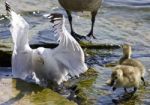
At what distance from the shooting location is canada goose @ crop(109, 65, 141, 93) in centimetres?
516

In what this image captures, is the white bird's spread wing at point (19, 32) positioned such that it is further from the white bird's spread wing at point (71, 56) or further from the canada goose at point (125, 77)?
the canada goose at point (125, 77)

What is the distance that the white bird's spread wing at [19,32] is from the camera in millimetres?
5566

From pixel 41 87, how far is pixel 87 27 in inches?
125

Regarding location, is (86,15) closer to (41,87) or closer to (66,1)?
(66,1)

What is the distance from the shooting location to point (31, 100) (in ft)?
16.8

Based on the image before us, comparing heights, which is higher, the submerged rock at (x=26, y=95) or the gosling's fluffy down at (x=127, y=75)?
the gosling's fluffy down at (x=127, y=75)

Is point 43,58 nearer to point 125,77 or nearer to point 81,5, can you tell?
point 125,77

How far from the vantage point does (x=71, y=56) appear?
18.6ft

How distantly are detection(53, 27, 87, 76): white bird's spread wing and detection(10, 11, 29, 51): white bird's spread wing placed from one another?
35cm

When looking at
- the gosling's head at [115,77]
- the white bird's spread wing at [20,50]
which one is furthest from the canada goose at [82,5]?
the gosling's head at [115,77]

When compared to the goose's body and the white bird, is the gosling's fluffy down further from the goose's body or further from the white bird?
the goose's body

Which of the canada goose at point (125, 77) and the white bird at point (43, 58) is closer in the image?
the canada goose at point (125, 77)

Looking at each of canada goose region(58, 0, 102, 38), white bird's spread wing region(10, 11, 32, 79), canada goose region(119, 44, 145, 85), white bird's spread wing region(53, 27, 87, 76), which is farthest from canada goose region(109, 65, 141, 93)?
canada goose region(58, 0, 102, 38)

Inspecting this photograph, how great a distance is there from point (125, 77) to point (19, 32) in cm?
121
